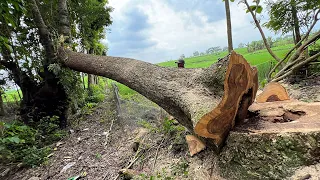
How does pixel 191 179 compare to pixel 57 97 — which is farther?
pixel 57 97

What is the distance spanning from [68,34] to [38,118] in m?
1.92

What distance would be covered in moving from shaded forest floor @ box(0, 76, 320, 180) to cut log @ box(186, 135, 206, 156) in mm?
56

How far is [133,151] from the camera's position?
304 cm

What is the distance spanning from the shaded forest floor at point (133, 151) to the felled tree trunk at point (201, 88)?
37 cm

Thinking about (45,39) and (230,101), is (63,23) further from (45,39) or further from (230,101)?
(230,101)

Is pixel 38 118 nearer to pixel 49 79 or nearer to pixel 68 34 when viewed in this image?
pixel 49 79

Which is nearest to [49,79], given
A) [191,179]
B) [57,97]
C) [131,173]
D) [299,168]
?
[57,97]

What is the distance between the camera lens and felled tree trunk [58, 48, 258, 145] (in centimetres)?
155

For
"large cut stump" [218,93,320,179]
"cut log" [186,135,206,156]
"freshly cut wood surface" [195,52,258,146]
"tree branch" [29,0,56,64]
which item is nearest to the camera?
"large cut stump" [218,93,320,179]

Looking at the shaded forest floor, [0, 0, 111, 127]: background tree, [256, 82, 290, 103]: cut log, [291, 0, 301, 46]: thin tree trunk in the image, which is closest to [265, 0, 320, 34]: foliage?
[291, 0, 301, 46]: thin tree trunk

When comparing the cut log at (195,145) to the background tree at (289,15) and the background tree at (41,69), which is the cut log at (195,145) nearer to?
the background tree at (41,69)

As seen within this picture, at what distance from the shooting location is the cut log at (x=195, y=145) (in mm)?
2059

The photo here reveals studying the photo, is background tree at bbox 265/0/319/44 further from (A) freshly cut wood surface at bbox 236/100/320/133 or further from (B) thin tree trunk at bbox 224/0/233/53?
(A) freshly cut wood surface at bbox 236/100/320/133

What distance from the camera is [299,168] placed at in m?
1.36
